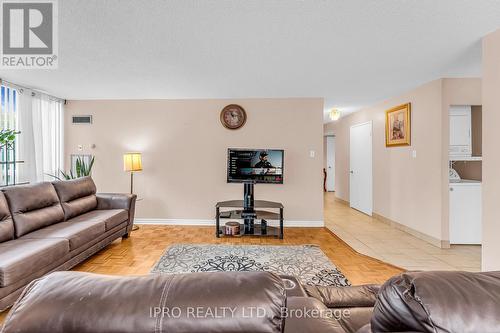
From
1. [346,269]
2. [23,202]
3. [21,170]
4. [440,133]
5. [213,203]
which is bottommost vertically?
[346,269]

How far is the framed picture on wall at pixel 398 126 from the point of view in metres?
3.98

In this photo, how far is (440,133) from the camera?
3.35m

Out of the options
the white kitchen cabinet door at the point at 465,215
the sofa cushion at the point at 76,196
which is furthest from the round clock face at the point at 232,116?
the white kitchen cabinet door at the point at 465,215

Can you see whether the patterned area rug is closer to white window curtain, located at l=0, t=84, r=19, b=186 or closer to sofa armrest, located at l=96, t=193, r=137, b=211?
sofa armrest, located at l=96, t=193, r=137, b=211

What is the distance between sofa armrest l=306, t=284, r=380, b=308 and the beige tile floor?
194 cm

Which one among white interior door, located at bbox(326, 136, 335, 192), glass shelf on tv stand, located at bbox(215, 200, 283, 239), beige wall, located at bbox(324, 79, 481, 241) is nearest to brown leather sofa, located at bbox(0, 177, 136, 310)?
glass shelf on tv stand, located at bbox(215, 200, 283, 239)

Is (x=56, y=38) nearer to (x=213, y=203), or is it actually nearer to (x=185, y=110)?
(x=185, y=110)

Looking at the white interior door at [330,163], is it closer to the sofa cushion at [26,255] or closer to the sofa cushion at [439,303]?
the sofa cushion at [26,255]

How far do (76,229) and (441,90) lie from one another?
501 cm

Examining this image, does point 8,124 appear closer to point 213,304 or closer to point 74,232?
point 74,232

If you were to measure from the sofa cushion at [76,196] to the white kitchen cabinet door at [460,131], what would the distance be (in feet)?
17.7

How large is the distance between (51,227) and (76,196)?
28.0 inches

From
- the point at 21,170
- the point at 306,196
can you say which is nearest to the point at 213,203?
the point at 306,196

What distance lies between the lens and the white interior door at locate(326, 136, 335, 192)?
8742 mm
